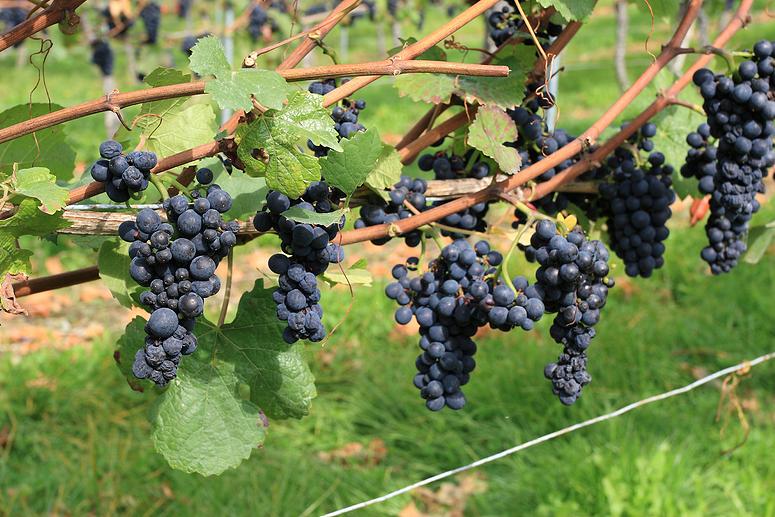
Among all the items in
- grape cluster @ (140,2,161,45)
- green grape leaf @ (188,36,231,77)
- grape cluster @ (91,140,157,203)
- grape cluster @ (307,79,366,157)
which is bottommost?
grape cluster @ (140,2,161,45)

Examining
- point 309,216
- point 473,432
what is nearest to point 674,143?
point 309,216

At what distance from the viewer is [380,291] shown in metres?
4.65

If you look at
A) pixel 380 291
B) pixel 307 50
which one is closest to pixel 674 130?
pixel 307 50

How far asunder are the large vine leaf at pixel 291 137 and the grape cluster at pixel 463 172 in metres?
0.47

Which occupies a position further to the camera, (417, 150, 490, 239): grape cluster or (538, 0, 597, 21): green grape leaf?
(417, 150, 490, 239): grape cluster

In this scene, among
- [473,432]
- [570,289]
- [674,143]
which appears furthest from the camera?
[473,432]

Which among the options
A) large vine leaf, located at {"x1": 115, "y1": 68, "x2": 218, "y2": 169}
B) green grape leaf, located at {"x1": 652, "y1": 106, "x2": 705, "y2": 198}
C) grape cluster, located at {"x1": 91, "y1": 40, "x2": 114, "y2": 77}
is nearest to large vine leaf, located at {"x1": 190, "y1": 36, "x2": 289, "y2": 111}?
large vine leaf, located at {"x1": 115, "y1": 68, "x2": 218, "y2": 169}

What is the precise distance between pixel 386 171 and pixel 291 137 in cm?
32

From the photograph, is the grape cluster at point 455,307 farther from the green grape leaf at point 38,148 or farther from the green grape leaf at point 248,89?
the green grape leaf at point 38,148

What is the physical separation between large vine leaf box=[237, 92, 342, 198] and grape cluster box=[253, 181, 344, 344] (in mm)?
38

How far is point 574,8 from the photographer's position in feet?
4.33

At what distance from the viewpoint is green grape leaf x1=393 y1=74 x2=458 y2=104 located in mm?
1357

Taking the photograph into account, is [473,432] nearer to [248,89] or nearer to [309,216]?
[309,216]

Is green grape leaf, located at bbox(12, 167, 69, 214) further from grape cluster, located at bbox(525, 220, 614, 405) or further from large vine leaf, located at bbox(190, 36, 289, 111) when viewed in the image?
grape cluster, located at bbox(525, 220, 614, 405)
